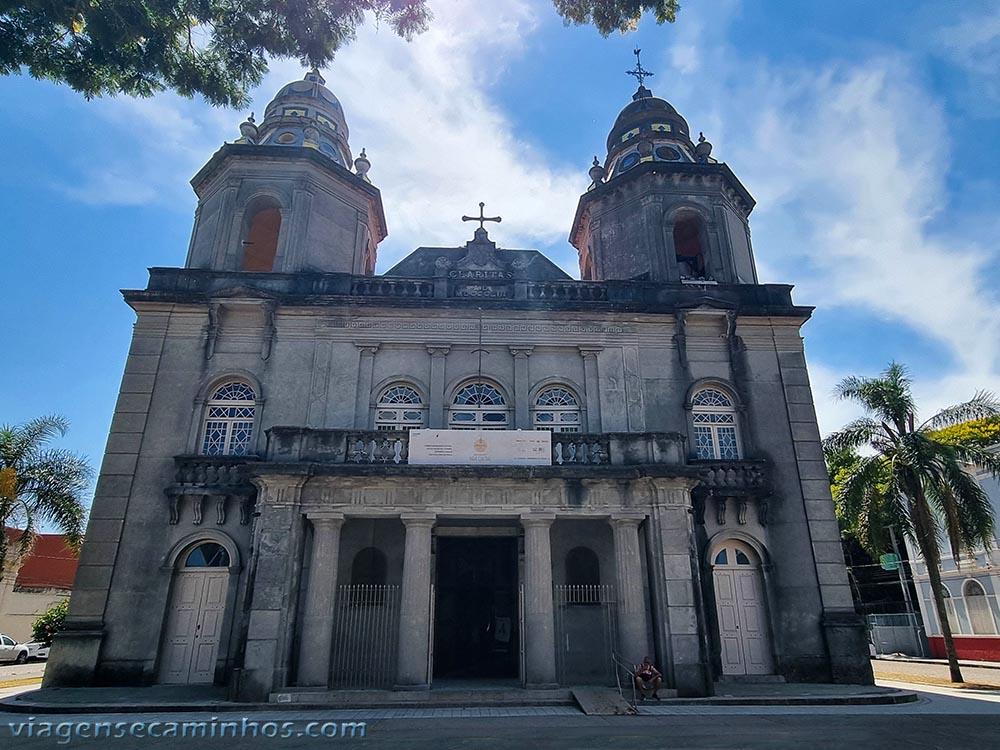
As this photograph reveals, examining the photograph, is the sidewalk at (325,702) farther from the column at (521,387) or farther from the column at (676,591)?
the column at (521,387)

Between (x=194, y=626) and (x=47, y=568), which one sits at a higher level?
(x=47, y=568)

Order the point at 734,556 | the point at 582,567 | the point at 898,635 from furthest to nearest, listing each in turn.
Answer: the point at 898,635
the point at 734,556
the point at 582,567

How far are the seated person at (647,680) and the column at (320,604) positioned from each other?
612 cm

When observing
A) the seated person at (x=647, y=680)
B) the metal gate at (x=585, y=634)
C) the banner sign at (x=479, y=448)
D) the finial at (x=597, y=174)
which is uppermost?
the finial at (x=597, y=174)

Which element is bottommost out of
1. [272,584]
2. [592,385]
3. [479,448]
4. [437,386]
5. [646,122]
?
[272,584]

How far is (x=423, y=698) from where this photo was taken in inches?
470

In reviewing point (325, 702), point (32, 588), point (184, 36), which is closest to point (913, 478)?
point (325, 702)

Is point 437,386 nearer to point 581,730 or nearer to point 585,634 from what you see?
point 585,634

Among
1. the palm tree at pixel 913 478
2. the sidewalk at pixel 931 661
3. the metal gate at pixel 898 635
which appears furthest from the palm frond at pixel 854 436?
the metal gate at pixel 898 635

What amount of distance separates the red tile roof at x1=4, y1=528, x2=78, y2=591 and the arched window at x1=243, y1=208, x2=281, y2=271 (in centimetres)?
2200

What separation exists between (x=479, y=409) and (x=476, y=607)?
17.4ft

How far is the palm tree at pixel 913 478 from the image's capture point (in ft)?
56.4

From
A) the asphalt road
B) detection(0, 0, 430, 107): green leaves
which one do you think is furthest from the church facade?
detection(0, 0, 430, 107): green leaves

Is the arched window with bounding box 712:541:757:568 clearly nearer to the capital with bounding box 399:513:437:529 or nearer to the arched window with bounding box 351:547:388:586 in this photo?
the capital with bounding box 399:513:437:529
